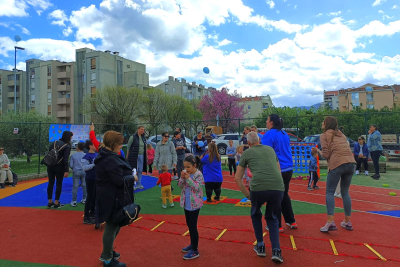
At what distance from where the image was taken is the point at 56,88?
55.2 m

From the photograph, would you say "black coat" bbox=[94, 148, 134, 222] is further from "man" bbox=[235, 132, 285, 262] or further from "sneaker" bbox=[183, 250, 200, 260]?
"man" bbox=[235, 132, 285, 262]

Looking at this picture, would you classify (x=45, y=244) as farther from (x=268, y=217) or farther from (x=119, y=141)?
(x=268, y=217)

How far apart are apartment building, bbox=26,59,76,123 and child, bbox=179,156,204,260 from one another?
185 ft

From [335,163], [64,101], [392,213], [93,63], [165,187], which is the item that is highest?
[93,63]

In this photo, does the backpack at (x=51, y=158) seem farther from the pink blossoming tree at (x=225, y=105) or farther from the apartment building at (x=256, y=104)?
the apartment building at (x=256, y=104)

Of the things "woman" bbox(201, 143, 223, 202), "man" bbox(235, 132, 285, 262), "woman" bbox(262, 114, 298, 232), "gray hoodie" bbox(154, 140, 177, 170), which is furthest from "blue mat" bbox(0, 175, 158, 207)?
"man" bbox(235, 132, 285, 262)

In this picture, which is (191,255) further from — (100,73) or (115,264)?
(100,73)

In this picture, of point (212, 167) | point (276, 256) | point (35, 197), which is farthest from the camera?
point (35, 197)

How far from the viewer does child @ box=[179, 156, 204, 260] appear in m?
3.87

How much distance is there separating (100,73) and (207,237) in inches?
2009

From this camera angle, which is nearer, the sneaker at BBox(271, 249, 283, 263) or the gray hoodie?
the sneaker at BBox(271, 249, 283, 263)

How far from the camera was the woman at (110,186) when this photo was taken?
3.37 m

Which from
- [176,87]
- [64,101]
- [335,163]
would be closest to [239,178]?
[335,163]

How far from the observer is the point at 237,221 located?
5535 mm
